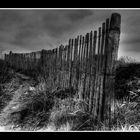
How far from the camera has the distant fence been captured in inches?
120

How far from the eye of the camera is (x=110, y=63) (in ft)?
10.0

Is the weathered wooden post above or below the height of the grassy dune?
above

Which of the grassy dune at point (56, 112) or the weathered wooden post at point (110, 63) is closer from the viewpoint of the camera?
the weathered wooden post at point (110, 63)

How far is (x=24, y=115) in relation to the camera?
13.2 ft

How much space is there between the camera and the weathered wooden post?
3031 millimetres

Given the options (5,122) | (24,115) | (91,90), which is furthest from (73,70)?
(5,122)

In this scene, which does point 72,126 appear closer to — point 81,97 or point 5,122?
point 81,97

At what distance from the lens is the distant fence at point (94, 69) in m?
3.05

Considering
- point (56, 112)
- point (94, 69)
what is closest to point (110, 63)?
point (94, 69)

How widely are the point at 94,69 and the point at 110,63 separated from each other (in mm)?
549

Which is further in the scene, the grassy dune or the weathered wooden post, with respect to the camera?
the grassy dune

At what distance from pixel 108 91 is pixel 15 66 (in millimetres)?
10081

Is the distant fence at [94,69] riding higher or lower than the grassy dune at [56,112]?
higher

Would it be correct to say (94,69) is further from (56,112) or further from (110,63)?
(56,112)
